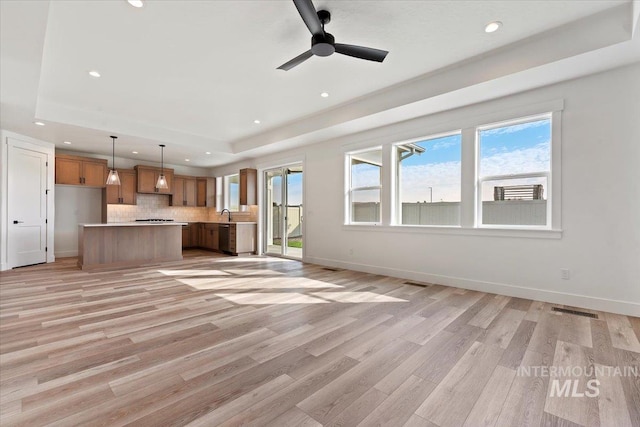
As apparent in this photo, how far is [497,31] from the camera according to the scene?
9.71ft

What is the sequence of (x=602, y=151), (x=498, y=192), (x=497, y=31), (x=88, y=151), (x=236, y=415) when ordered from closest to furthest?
(x=236, y=415) → (x=497, y=31) → (x=602, y=151) → (x=498, y=192) → (x=88, y=151)

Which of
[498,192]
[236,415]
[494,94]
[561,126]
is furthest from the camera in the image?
[498,192]

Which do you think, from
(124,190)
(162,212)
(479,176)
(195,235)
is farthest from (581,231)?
(162,212)

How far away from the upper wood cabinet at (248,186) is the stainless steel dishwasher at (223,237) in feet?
2.98

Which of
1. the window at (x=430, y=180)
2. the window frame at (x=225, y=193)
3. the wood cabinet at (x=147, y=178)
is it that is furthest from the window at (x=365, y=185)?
the wood cabinet at (x=147, y=178)

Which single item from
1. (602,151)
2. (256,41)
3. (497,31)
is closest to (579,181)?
(602,151)

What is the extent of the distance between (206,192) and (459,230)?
8.20 meters

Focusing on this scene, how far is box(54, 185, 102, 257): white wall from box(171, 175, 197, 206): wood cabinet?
6.32ft

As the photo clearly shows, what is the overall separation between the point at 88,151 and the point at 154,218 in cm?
250

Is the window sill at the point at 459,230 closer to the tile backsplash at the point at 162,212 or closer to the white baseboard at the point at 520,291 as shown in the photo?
the white baseboard at the point at 520,291

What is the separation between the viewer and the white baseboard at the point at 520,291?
314 cm

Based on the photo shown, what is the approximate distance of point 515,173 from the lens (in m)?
3.88

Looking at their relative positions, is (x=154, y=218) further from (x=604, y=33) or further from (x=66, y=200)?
(x=604, y=33)

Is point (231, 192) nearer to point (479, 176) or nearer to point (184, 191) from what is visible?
point (184, 191)
